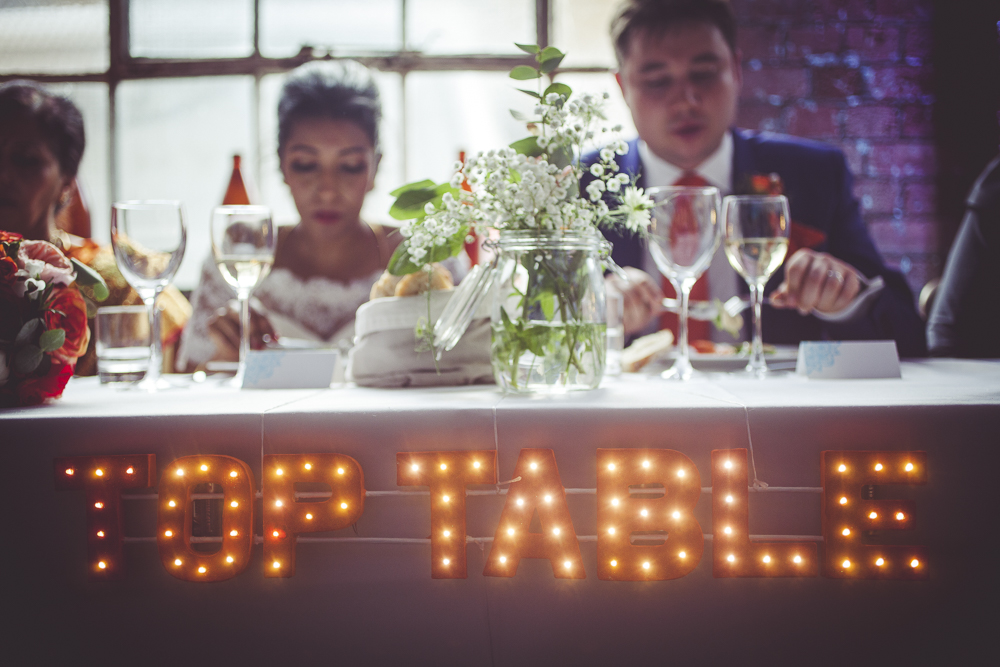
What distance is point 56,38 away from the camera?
97.7 inches

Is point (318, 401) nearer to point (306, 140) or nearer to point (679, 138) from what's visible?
point (306, 140)

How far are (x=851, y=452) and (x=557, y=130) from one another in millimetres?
407

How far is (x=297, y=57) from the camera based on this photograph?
2.41 m

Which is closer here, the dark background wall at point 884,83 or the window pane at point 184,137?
the dark background wall at point 884,83

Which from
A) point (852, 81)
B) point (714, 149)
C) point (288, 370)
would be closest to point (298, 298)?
point (288, 370)

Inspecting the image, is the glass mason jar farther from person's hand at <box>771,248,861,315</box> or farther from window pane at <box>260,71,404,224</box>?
window pane at <box>260,71,404,224</box>

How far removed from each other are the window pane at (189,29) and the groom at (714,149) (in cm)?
154

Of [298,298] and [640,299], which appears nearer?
[640,299]

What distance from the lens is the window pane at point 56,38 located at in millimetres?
2465

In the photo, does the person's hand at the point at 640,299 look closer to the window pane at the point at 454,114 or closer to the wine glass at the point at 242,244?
the wine glass at the point at 242,244

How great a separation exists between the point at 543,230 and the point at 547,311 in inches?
3.3

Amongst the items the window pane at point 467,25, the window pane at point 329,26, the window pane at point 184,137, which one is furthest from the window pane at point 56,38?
the window pane at point 467,25

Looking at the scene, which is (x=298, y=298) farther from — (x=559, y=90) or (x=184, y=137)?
(x=559, y=90)

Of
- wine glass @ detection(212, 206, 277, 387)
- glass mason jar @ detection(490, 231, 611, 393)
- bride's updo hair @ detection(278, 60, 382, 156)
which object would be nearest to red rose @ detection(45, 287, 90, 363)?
wine glass @ detection(212, 206, 277, 387)
